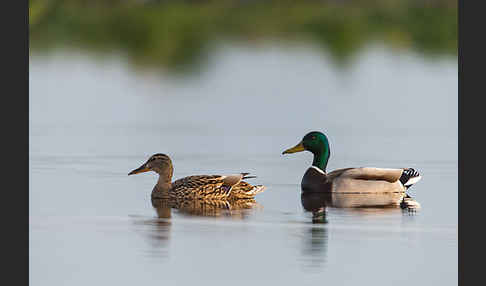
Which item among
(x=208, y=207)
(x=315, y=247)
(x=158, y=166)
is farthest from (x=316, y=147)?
(x=315, y=247)

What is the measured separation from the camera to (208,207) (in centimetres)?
1142

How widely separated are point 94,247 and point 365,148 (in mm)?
5411

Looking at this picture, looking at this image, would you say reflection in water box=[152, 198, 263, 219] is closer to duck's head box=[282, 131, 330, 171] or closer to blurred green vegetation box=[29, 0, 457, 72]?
duck's head box=[282, 131, 330, 171]

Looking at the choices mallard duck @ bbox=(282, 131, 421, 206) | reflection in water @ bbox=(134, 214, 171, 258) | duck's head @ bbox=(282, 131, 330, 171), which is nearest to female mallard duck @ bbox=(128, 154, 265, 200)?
reflection in water @ bbox=(134, 214, 171, 258)

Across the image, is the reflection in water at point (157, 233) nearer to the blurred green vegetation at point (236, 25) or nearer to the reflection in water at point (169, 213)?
the reflection in water at point (169, 213)

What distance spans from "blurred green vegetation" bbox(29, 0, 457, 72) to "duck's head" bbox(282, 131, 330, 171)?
469 inches

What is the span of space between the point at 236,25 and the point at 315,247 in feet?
61.9

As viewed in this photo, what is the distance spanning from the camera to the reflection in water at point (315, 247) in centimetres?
888

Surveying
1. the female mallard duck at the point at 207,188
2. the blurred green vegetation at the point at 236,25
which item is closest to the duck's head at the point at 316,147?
the female mallard duck at the point at 207,188

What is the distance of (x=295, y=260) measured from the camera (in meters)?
8.98

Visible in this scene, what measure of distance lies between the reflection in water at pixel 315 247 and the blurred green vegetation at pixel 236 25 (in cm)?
1521

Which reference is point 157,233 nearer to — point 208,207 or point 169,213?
point 169,213

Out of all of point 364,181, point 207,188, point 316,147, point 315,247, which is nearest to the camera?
point 315,247

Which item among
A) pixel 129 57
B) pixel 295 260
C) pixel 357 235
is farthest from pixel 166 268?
pixel 129 57
